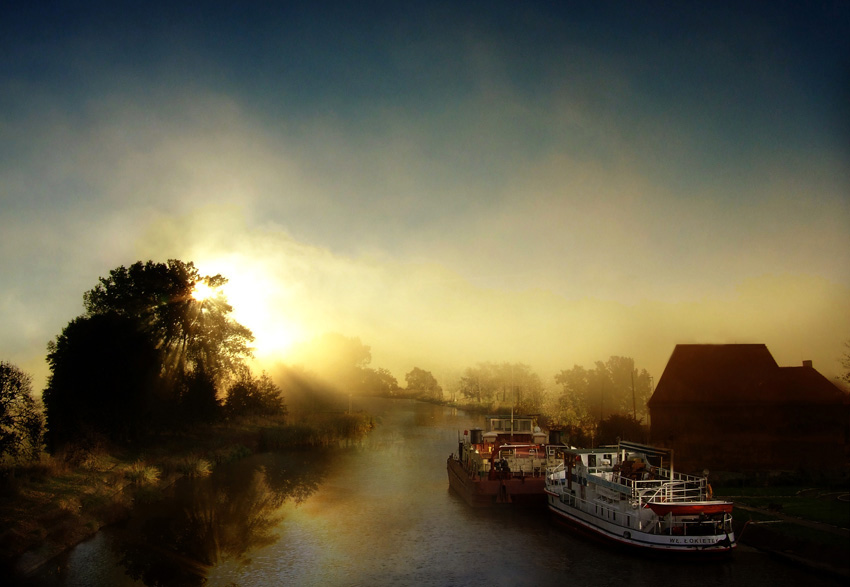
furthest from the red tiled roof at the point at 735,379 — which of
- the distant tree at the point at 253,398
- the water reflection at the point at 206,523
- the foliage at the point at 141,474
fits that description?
the distant tree at the point at 253,398

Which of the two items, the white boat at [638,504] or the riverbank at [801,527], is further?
the white boat at [638,504]

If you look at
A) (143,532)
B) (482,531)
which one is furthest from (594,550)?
(143,532)

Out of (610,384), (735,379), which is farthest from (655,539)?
(610,384)

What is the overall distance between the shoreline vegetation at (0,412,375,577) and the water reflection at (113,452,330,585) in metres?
1.64

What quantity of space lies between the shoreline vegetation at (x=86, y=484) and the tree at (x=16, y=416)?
991mm

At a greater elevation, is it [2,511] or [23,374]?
[23,374]

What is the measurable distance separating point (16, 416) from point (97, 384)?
46.6 feet

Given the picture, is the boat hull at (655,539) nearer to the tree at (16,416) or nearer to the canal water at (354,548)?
the canal water at (354,548)

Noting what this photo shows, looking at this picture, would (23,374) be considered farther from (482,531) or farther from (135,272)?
(135,272)

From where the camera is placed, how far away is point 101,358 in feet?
162

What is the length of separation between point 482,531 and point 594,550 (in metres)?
6.56

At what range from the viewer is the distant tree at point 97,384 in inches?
1795

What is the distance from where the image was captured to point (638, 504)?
28828 millimetres

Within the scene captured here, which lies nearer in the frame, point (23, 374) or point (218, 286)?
point (23, 374)
